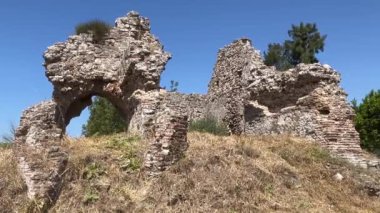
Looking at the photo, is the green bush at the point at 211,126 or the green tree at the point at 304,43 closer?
the green bush at the point at 211,126

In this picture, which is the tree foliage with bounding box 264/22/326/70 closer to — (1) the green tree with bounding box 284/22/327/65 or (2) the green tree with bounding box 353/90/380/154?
(1) the green tree with bounding box 284/22/327/65

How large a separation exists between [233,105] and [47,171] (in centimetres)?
1003

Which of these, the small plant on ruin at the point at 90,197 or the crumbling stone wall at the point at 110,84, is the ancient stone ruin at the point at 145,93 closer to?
the crumbling stone wall at the point at 110,84

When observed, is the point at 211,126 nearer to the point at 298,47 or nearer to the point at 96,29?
the point at 96,29

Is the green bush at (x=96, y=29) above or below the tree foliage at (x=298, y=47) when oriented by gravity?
below

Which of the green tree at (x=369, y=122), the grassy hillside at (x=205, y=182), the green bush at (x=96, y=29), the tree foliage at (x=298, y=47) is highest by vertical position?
the tree foliage at (x=298, y=47)

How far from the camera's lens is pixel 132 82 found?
12438 millimetres

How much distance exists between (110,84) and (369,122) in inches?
513

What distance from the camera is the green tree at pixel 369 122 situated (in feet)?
67.4

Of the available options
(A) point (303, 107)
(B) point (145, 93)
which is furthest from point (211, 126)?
(B) point (145, 93)

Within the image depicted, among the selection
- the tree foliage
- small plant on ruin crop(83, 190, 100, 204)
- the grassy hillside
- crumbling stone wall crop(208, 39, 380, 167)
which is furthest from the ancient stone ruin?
the tree foliage

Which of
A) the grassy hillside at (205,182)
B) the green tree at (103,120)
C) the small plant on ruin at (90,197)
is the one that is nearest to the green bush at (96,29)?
the grassy hillside at (205,182)

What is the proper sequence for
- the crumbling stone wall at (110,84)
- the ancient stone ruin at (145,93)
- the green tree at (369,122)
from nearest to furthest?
the crumbling stone wall at (110,84)
the ancient stone ruin at (145,93)
the green tree at (369,122)

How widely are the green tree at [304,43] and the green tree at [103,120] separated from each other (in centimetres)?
1203
